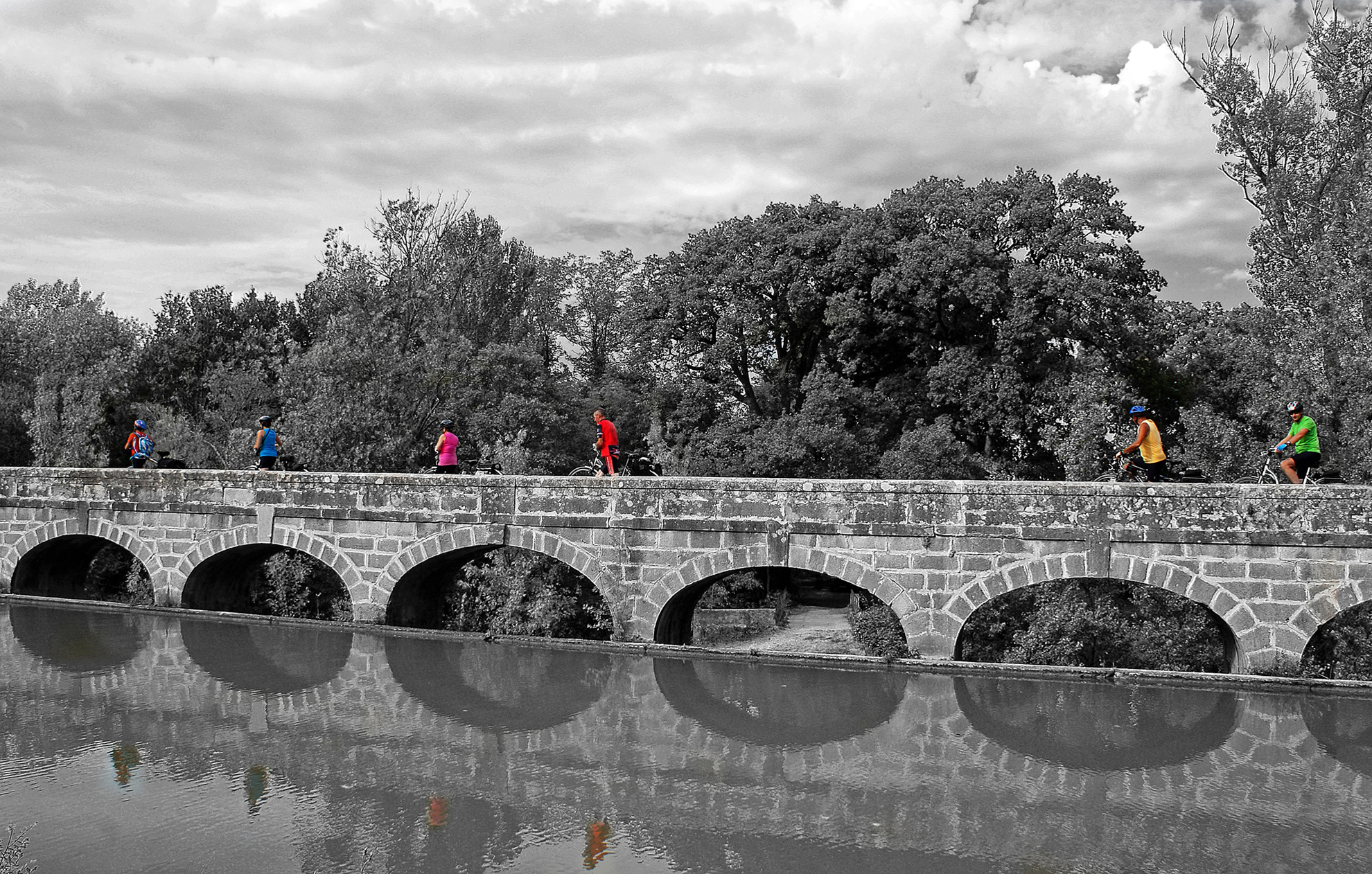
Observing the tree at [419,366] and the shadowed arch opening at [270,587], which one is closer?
the shadowed arch opening at [270,587]

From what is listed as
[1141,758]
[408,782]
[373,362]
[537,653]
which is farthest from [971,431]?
[408,782]

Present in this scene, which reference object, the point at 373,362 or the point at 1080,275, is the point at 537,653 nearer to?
the point at 373,362

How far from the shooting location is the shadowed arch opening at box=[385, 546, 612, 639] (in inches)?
571

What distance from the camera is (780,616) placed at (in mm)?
23469

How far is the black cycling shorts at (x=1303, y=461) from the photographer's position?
40.6 ft

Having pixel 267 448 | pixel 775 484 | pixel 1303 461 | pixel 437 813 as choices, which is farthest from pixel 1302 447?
pixel 267 448

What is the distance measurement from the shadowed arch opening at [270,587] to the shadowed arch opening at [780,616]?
5402 millimetres

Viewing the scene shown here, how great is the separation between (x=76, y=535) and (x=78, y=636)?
303 centimetres

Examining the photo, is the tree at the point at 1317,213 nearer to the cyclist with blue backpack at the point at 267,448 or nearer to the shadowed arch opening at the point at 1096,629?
the shadowed arch opening at the point at 1096,629

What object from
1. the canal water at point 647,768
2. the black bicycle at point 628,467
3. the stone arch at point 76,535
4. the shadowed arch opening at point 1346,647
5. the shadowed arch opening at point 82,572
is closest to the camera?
the canal water at point 647,768

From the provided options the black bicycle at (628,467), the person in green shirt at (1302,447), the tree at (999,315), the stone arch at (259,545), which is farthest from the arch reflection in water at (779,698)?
the tree at (999,315)

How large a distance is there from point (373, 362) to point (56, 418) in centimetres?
1098

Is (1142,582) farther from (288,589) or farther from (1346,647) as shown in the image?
(288,589)

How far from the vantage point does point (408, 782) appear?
8.14 metres
